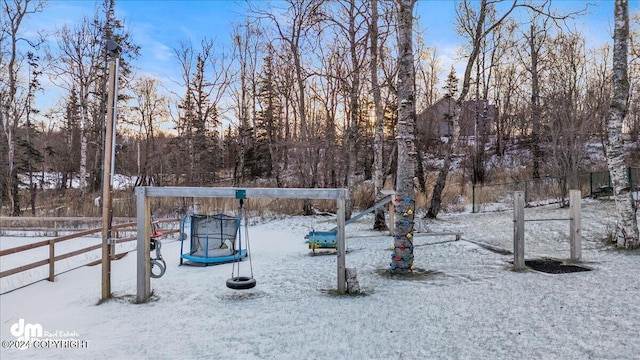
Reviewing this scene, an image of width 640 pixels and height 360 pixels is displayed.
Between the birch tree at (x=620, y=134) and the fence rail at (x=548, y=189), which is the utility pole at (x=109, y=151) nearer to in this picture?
the birch tree at (x=620, y=134)

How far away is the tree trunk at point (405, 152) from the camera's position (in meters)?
6.67

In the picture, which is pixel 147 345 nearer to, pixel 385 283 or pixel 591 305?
pixel 385 283

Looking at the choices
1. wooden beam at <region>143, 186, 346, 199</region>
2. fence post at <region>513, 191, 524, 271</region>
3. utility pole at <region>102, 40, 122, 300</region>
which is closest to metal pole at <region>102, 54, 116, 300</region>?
utility pole at <region>102, 40, 122, 300</region>

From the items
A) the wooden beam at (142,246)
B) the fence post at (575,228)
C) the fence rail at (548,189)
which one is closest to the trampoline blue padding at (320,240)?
the wooden beam at (142,246)

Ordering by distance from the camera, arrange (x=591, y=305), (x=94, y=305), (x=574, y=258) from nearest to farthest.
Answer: (x=591, y=305) < (x=94, y=305) < (x=574, y=258)

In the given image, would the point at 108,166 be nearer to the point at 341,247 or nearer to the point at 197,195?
the point at 197,195

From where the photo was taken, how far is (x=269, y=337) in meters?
4.23

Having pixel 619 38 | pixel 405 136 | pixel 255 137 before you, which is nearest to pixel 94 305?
pixel 405 136

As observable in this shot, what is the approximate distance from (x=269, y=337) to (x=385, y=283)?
8.59 ft

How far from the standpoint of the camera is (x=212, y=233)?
9.06 m

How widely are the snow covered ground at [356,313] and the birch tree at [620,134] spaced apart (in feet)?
2.09

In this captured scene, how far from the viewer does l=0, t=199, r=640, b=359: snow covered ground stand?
3824 millimetres

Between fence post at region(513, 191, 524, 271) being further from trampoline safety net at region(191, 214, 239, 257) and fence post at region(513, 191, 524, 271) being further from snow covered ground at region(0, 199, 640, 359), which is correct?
trampoline safety net at region(191, 214, 239, 257)

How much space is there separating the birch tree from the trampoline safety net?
7948 mm
